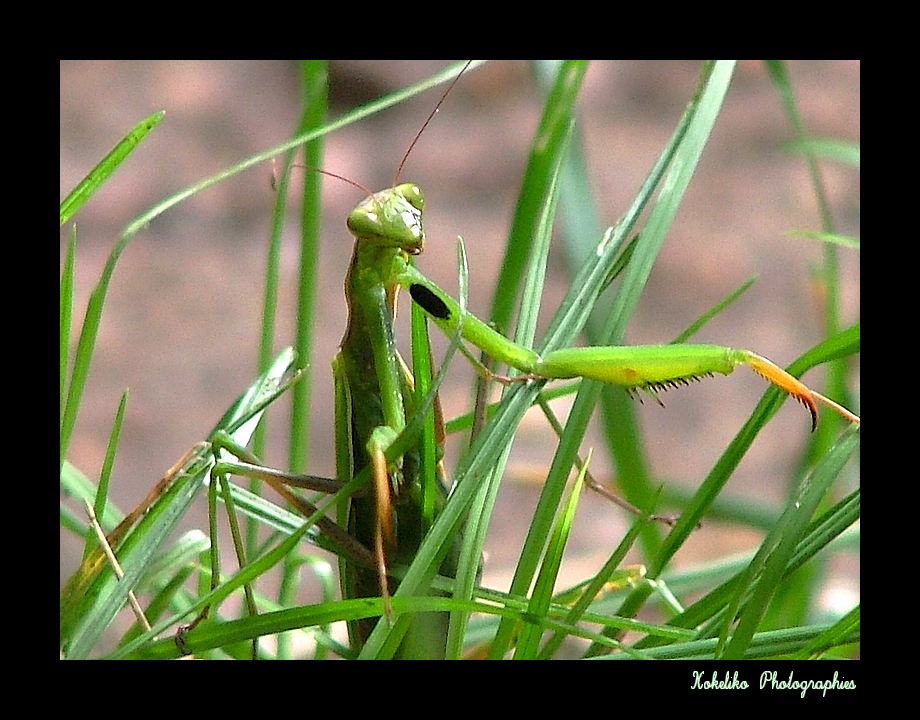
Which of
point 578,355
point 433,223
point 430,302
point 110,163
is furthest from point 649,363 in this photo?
point 433,223

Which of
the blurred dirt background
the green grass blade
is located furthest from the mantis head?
the blurred dirt background

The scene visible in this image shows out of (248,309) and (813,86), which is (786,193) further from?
(248,309)

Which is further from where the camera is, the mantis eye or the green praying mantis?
the mantis eye

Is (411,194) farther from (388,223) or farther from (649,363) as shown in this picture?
(649,363)

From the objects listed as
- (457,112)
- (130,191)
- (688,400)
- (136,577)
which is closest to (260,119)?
(130,191)

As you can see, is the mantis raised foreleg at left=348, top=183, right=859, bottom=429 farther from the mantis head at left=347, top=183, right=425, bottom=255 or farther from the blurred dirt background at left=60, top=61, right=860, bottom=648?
the blurred dirt background at left=60, top=61, right=860, bottom=648

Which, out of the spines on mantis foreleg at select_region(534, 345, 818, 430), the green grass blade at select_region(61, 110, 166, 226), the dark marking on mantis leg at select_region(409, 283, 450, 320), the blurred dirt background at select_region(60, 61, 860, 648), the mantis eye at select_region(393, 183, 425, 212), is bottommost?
the spines on mantis foreleg at select_region(534, 345, 818, 430)

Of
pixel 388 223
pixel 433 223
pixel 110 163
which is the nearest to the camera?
pixel 110 163
